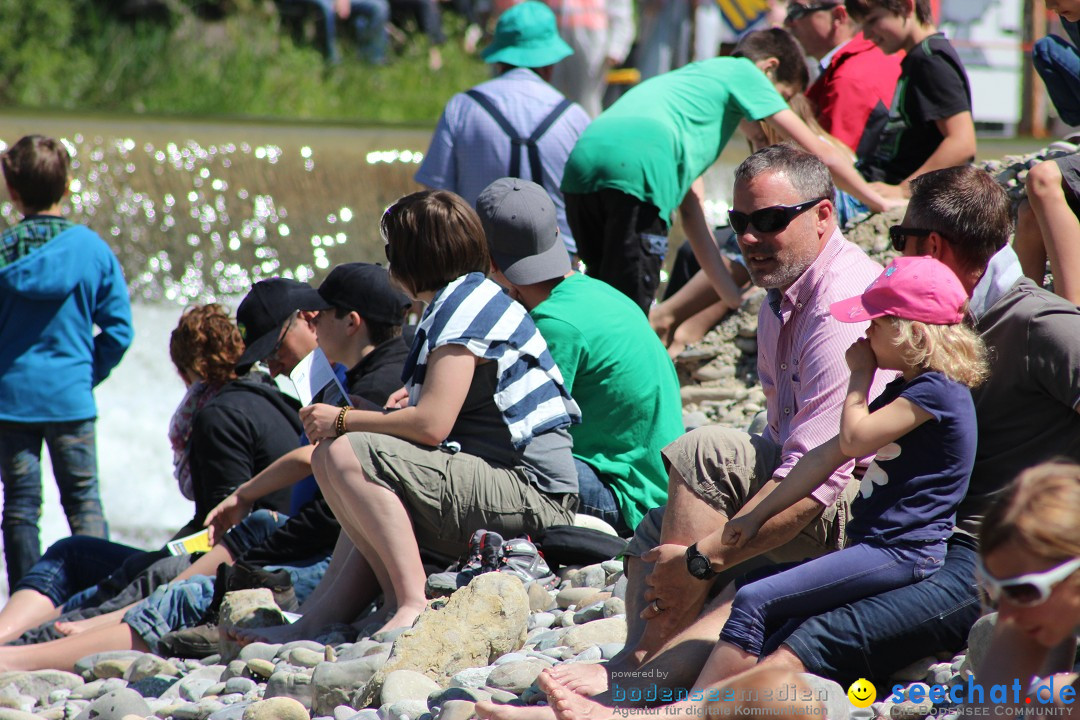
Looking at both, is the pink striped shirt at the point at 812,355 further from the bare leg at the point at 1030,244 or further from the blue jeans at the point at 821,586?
the bare leg at the point at 1030,244

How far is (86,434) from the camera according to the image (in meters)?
6.37

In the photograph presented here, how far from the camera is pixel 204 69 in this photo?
17719 mm

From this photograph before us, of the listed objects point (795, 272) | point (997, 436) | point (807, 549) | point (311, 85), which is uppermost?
point (795, 272)

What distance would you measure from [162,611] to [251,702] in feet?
3.52

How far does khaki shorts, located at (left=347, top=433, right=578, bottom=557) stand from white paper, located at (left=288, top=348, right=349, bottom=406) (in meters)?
0.35

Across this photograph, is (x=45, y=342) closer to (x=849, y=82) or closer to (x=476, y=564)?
(x=476, y=564)

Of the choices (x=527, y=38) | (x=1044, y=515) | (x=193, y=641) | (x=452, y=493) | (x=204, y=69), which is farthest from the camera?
(x=204, y=69)

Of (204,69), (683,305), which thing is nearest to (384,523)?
(683,305)

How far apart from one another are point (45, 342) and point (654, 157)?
9.30 ft

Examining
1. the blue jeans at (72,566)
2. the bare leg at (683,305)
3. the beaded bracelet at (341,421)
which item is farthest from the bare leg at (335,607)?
the bare leg at (683,305)

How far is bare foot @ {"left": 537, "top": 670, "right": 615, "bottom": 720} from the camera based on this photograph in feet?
10.2

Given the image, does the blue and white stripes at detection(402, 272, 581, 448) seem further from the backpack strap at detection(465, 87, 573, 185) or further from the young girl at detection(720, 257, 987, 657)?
the backpack strap at detection(465, 87, 573, 185)

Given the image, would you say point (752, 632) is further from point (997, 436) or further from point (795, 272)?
point (795, 272)

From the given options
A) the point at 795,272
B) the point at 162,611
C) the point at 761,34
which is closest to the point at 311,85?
the point at 761,34
